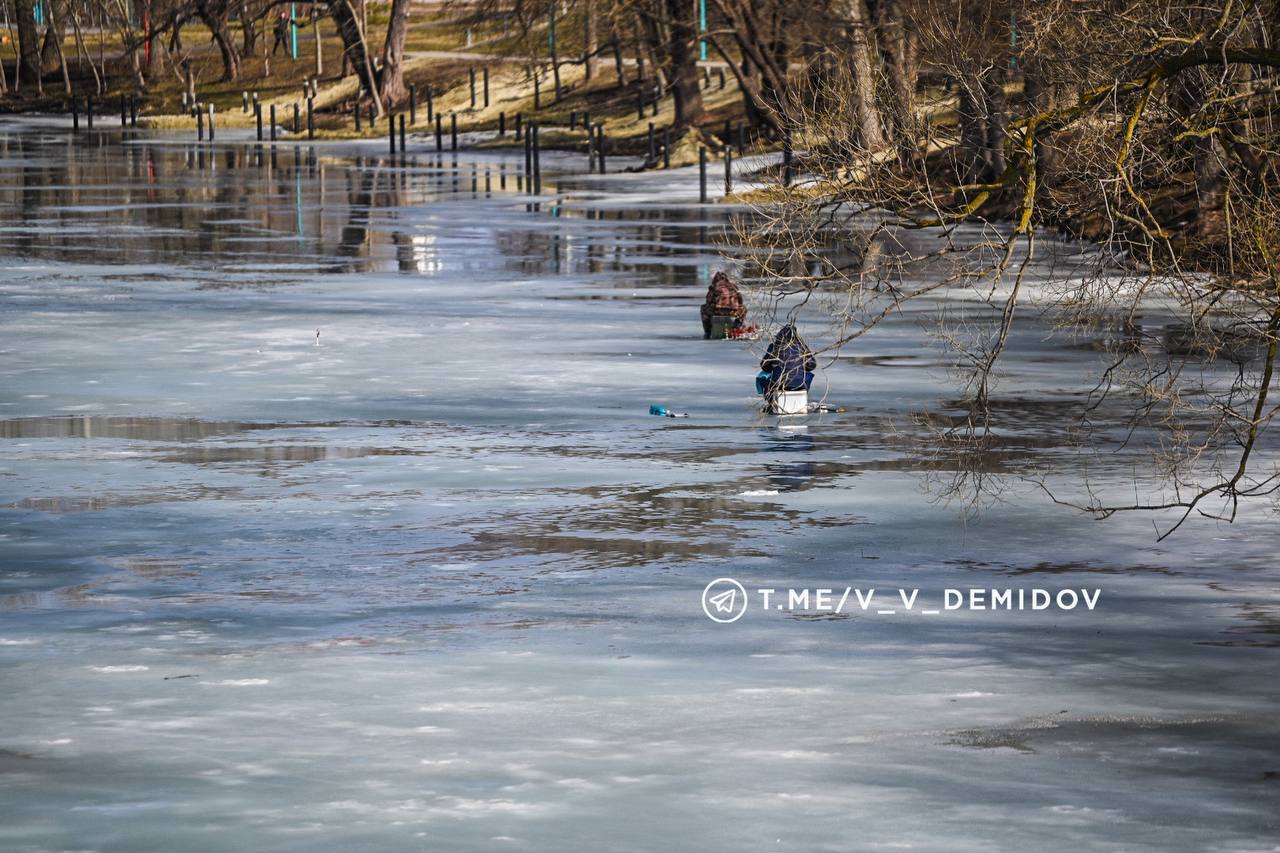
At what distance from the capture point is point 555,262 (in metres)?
27.9

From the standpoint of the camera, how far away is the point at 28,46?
9519 cm

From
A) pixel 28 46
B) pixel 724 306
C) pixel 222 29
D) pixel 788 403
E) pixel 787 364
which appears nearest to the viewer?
pixel 787 364

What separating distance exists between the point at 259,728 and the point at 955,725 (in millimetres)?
2450

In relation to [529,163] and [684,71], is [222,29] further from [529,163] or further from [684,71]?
[529,163]

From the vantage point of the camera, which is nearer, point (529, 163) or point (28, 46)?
point (529, 163)

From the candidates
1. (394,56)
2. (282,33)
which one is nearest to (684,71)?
(394,56)

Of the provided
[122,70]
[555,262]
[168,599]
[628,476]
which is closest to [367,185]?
[555,262]

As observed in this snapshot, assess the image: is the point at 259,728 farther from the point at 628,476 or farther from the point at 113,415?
the point at 113,415

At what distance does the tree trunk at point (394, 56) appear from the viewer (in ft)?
237

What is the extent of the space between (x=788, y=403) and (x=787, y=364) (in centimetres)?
49

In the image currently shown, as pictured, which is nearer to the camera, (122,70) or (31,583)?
(31,583)

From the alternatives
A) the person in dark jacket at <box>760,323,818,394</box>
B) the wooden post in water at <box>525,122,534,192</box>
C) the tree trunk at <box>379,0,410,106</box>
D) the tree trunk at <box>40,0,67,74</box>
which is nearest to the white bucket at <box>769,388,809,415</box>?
the person in dark jacket at <box>760,323,818,394</box>

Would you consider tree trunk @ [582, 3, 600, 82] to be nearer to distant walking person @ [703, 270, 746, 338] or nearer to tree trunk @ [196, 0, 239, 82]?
tree trunk @ [196, 0, 239, 82]

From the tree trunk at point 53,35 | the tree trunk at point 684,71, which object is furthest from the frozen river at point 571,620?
the tree trunk at point 53,35
